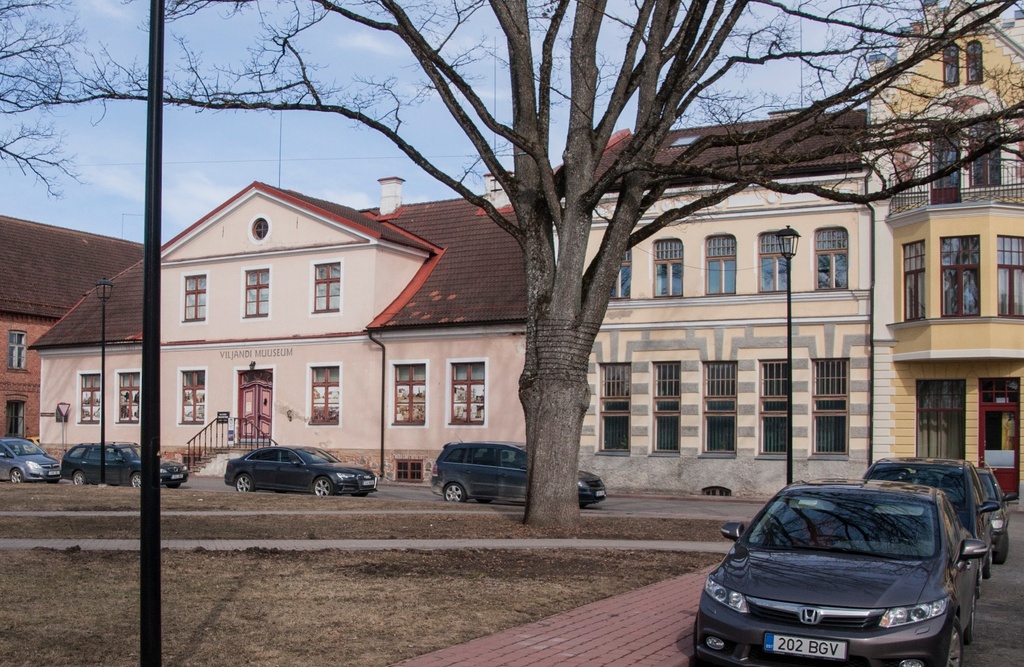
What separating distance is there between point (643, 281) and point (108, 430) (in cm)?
2329

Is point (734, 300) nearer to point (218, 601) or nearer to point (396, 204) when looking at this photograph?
point (396, 204)

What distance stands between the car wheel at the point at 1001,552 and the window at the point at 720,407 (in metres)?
15.0

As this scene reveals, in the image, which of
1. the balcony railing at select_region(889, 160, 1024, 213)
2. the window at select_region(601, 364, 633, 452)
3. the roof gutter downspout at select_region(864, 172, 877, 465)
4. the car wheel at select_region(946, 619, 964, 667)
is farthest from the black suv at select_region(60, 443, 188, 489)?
the car wheel at select_region(946, 619, 964, 667)

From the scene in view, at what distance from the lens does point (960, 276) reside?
94.7 feet

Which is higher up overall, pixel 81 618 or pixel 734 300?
pixel 734 300

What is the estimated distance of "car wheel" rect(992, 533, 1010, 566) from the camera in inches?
664

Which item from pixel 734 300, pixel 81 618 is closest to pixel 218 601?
pixel 81 618

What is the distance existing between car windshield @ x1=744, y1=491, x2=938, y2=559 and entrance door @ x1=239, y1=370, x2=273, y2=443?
33.3m

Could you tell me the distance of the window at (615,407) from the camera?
112 ft

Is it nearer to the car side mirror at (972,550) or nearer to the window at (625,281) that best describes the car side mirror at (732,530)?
the car side mirror at (972,550)

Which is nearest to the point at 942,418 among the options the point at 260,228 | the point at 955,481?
the point at 955,481

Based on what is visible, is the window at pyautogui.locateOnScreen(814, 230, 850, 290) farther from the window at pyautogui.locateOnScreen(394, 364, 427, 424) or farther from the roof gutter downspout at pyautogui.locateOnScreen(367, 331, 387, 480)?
the roof gutter downspout at pyautogui.locateOnScreen(367, 331, 387, 480)

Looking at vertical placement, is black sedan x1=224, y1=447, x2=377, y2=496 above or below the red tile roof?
below

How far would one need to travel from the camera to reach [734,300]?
106 ft
